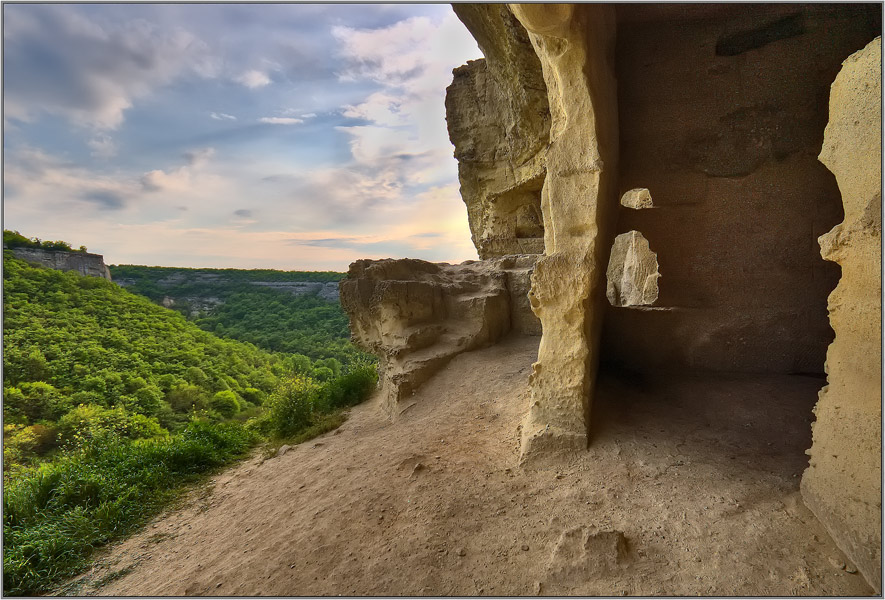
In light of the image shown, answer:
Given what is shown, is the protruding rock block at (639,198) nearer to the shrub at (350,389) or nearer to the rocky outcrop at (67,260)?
the shrub at (350,389)

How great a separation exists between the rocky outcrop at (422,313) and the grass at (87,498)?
2.77 meters

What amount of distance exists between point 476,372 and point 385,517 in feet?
10.5

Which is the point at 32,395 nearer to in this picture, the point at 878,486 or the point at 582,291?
the point at 582,291

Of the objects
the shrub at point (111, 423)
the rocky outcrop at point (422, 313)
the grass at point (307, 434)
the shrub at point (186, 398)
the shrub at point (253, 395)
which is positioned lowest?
the shrub at point (253, 395)

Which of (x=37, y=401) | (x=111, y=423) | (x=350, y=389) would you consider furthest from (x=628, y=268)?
(x=37, y=401)

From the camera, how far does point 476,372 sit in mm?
6156

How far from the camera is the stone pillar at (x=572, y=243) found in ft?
11.8

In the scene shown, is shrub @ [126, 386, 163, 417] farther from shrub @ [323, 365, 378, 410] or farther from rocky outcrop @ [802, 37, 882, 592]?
rocky outcrop @ [802, 37, 882, 592]

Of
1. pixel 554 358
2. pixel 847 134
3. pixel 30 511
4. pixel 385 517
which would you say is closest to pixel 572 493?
pixel 554 358

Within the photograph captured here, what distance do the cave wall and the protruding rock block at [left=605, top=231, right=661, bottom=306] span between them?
229 inches

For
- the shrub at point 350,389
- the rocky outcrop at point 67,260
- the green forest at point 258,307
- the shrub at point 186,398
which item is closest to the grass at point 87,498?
the shrub at point 350,389

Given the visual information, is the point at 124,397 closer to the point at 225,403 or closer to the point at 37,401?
the point at 37,401

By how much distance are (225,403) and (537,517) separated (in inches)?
625

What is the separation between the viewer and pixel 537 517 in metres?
2.87
